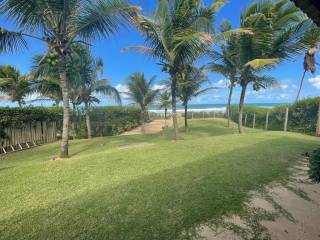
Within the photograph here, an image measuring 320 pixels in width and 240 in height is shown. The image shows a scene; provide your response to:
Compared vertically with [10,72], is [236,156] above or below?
below

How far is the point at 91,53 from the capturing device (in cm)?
1636

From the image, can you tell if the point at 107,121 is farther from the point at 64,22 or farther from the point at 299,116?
the point at 299,116

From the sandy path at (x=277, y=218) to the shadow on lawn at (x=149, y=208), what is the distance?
0.68ft

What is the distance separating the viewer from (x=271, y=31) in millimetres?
12703

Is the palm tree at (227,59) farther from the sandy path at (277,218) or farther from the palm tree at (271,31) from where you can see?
the sandy path at (277,218)

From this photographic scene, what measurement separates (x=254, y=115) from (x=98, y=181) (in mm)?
20026

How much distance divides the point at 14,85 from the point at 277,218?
17.4 metres

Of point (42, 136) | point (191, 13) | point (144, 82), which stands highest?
point (191, 13)

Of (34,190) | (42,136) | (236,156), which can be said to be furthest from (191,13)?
(42,136)

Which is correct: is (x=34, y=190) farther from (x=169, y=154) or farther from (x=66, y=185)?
(x=169, y=154)

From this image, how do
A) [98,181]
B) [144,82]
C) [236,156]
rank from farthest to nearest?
[144,82]
[236,156]
[98,181]

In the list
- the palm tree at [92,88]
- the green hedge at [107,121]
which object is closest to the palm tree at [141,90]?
the green hedge at [107,121]

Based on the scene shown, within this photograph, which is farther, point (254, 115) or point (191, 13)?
point (254, 115)

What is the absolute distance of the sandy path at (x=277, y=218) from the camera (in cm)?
353
